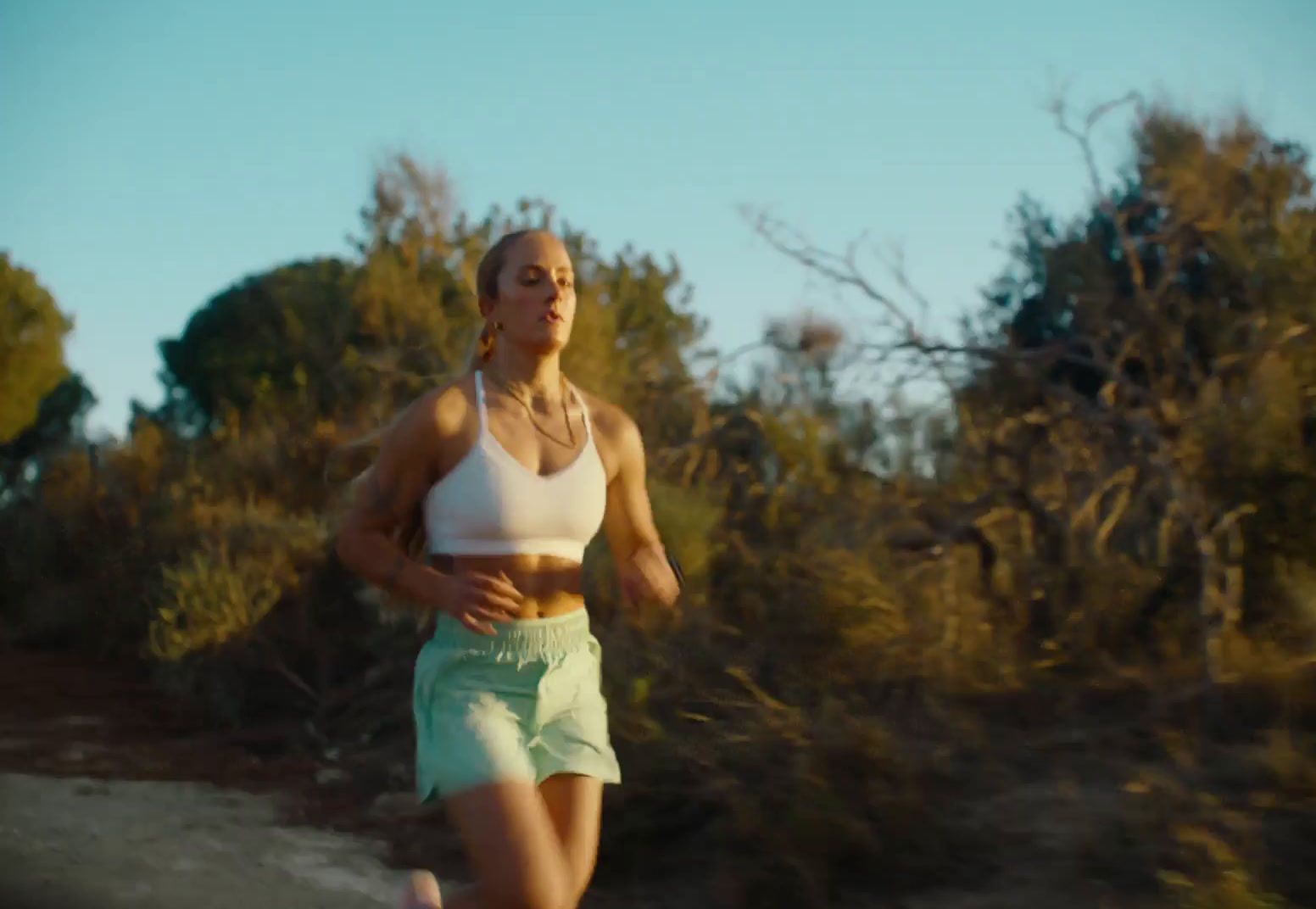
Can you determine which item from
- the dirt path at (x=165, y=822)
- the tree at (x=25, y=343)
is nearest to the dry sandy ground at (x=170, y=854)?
the dirt path at (x=165, y=822)

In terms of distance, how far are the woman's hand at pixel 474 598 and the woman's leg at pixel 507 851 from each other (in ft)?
1.10

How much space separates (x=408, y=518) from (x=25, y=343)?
71.8 ft

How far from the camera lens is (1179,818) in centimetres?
497

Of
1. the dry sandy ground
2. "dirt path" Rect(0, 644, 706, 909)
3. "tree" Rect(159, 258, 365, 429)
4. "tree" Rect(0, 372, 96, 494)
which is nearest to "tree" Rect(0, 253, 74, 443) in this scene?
"tree" Rect(0, 372, 96, 494)

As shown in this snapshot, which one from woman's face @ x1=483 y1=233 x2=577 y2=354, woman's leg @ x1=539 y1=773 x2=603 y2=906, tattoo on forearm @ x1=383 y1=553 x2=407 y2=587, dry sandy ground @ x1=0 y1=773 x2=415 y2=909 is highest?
woman's face @ x1=483 y1=233 x2=577 y2=354

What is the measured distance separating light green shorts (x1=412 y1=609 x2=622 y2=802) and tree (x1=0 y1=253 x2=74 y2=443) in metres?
21.4

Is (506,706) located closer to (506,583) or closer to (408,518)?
(506,583)

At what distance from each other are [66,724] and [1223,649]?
7.59 m

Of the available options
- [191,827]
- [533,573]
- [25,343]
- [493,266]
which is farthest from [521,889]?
[25,343]

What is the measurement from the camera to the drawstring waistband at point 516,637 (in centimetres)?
312

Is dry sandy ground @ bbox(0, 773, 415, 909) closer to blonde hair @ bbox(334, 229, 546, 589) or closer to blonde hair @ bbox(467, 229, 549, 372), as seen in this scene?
blonde hair @ bbox(334, 229, 546, 589)

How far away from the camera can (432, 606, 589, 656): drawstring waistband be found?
10.2ft

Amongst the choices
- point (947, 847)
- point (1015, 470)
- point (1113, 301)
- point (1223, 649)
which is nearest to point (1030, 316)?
point (1113, 301)

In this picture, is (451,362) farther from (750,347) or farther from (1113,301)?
(1113,301)
